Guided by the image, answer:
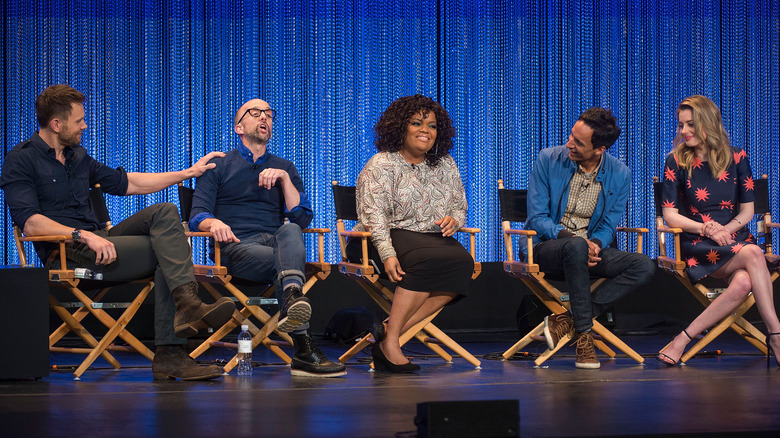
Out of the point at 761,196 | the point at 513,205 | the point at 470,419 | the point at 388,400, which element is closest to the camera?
the point at 470,419

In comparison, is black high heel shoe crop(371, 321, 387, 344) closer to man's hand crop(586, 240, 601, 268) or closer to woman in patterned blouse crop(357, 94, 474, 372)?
woman in patterned blouse crop(357, 94, 474, 372)

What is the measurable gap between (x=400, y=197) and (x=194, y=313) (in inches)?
45.4

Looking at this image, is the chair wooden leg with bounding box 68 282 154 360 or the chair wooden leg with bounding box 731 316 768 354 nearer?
the chair wooden leg with bounding box 68 282 154 360

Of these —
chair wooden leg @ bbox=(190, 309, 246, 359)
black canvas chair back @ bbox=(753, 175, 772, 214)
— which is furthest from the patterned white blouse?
black canvas chair back @ bbox=(753, 175, 772, 214)

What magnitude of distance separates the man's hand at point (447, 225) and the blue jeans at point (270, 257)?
65cm

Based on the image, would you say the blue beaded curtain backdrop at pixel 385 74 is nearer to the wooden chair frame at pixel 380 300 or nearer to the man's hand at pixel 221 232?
the wooden chair frame at pixel 380 300

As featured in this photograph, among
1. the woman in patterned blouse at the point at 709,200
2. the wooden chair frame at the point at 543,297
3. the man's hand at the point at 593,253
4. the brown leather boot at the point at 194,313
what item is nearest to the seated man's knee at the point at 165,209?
the brown leather boot at the point at 194,313

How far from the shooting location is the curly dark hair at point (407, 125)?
13.5 ft

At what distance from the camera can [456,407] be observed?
2.15 meters

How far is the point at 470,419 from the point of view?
2174 millimetres

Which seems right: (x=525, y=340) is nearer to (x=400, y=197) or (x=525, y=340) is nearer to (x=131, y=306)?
(x=400, y=197)

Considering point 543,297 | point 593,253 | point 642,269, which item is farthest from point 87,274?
point 642,269

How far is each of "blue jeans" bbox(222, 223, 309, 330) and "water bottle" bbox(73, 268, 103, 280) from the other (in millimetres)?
612

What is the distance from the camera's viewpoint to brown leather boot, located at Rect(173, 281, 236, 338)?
325 centimetres
